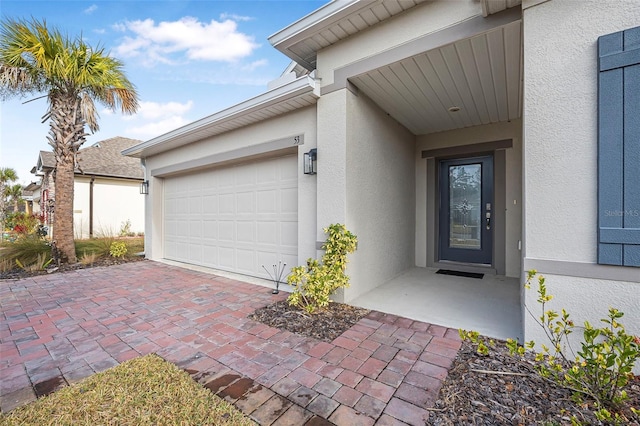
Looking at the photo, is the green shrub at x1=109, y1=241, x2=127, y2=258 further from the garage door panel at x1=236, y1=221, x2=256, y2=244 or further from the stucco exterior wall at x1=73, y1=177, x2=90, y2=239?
the stucco exterior wall at x1=73, y1=177, x2=90, y2=239

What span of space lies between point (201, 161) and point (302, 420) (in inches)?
221

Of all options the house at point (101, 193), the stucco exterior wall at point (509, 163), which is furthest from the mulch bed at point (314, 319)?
the house at point (101, 193)

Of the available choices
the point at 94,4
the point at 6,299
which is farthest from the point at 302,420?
the point at 94,4

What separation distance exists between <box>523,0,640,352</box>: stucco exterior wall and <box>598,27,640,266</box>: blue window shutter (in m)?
0.06

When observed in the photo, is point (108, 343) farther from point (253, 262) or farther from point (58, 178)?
point (58, 178)

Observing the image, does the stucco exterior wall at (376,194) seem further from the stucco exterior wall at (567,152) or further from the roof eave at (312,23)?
the stucco exterior wall at (567,152)

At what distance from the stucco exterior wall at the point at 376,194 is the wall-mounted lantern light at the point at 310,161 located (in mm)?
543

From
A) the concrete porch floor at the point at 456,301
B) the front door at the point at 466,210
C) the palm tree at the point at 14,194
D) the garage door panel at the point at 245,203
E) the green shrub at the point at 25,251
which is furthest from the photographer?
the palm tree at the point at 14,194

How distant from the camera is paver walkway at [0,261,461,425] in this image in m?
1.95

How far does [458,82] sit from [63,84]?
8552mm

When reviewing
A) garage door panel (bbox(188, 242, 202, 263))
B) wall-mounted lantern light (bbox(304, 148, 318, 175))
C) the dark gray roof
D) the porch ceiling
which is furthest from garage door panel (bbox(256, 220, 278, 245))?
the dark gray roof

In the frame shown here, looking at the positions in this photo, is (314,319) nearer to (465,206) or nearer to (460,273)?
(460,273)

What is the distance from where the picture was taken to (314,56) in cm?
422

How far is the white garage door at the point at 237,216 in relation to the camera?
494cm
